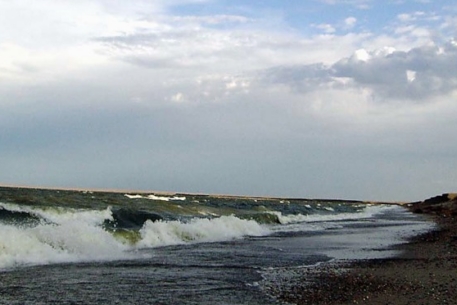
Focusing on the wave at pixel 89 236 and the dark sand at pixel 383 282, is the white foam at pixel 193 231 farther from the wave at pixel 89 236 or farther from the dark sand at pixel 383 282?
the dark sand at pixel 383 282

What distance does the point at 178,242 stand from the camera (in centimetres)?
2467

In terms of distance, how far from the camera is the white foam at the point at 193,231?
23.7 m

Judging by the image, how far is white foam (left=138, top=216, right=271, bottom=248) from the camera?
932 inches

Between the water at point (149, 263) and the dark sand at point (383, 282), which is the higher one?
the dark sand at point (383, 282)

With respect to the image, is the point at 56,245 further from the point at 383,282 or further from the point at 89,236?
the point at 383,282

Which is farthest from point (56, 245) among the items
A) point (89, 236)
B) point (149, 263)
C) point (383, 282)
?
point (383, 282)

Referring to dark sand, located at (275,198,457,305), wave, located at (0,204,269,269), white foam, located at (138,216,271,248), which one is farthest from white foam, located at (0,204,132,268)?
dark sand, located at (275,198,457,305)

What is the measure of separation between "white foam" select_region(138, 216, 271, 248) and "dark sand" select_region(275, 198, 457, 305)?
967 centimetres

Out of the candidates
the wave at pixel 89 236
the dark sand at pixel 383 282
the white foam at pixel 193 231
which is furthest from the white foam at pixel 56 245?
the dark sand at pixel 383 282

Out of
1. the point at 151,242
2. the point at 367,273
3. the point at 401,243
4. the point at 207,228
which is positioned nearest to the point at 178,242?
the point at 151,242

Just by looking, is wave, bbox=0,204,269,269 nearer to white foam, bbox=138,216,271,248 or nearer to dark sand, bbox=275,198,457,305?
white foam, bbox=138,216,271,248

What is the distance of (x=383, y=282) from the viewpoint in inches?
488

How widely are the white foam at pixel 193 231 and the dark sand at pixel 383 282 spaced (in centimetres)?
967

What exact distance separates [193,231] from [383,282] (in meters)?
15.8
